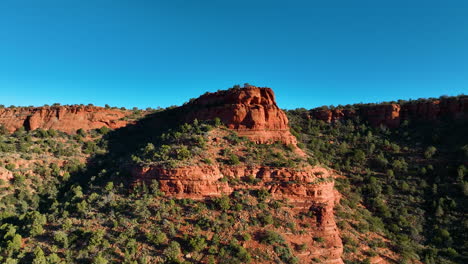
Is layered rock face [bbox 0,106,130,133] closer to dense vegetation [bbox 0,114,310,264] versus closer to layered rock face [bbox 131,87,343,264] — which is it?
dense vegetation [bbox 0,114,310,264]

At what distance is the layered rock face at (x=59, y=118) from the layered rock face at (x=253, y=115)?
78.4 feet

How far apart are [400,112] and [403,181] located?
1665 cm

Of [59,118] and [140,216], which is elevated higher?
[59,118]

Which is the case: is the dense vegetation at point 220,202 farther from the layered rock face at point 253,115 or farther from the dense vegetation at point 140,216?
the layered rock face at point 253,115

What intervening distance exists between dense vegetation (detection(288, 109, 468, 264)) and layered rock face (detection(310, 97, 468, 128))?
59.6 inches

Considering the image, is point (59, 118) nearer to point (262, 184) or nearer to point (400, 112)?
point (262, 184)

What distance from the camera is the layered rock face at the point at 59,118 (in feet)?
142

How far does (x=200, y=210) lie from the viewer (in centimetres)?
2425

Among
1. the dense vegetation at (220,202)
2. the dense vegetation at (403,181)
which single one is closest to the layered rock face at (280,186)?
the dense vegetation at (220,202)

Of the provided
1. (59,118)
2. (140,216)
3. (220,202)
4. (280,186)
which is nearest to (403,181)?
(280,186)

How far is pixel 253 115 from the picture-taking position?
1348 inches

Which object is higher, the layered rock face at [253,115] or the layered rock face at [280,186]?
the layered rock face at [253,115]

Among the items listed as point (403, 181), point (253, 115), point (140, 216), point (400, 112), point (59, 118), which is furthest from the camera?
point (59, 118)

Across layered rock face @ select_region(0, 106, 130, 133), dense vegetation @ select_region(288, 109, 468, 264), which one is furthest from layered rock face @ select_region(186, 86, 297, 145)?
layered rock face @ select_region(0, 106, 130, 133)
